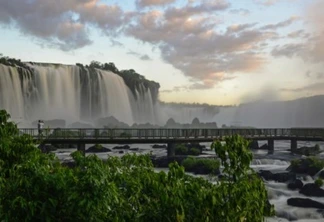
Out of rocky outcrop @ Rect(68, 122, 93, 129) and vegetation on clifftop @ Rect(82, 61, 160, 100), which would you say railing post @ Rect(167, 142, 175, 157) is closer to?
rocky outcrop @ Rect(68, 122, 93, 129)

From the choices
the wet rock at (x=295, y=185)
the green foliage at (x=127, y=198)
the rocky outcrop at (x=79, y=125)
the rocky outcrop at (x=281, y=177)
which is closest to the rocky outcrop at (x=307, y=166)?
the rocky outcrop at (x=281, y=177)

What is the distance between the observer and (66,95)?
80438 millimetres

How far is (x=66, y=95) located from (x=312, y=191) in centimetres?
6378

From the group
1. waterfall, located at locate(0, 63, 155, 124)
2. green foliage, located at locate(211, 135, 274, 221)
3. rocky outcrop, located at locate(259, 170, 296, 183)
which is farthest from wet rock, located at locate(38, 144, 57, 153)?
green foliage, located at locate(211, 135, 274, 221)

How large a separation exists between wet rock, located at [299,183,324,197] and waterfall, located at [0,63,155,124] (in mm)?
51209

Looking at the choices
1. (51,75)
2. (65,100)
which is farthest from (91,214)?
(65,100)

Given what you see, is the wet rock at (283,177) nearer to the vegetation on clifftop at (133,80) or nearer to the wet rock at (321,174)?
the wet rock at (321,174)

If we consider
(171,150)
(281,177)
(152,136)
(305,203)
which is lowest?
(305,203)

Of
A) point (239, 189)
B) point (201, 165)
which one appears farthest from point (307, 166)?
point (239, 189)

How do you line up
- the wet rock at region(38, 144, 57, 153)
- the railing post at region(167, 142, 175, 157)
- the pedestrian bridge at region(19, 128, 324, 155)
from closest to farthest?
the pedestrian bridge at region(19, 128, 324, 155), the wet rock at region(38, 144, 57, 153), the railing post at region(167, 142, 175, 157)

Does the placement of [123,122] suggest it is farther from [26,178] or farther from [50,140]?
[26,178]

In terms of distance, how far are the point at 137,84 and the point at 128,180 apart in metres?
107

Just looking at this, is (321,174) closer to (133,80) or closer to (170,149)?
(170,149)

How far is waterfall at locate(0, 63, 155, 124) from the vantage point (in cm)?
6525
